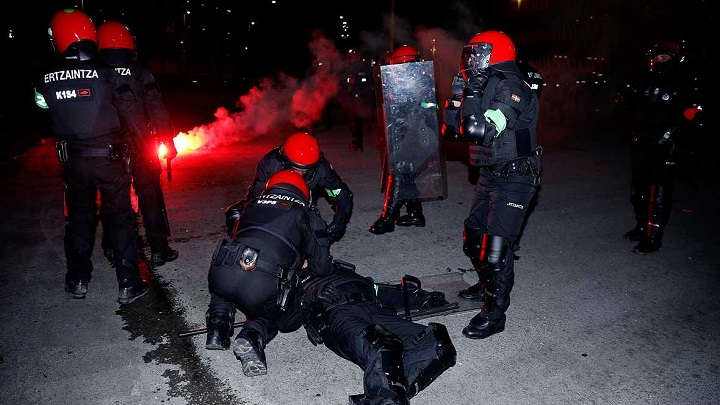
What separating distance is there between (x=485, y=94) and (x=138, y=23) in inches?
1217

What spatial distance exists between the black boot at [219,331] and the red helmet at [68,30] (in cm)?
251

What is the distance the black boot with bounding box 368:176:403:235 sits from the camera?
5.77m

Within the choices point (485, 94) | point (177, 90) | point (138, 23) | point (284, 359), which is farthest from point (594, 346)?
point (138, 23)

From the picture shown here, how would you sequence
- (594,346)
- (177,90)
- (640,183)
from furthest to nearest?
(177,90) < (640,183) < (594,346)

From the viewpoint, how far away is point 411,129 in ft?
18.9

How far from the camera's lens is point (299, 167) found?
13.1ft

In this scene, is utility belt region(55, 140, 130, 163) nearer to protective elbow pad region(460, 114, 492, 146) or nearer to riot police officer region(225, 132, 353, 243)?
riot police officer region(225, 132, 353, 243)

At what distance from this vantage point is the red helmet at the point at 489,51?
3.62 metres

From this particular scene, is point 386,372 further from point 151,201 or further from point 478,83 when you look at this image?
point 151,201

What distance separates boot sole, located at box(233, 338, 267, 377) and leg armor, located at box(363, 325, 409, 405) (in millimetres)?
735

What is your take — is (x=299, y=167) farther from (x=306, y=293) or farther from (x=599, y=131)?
(x=599, y=131)

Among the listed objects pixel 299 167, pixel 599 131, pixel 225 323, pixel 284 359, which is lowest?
pixel 599 131

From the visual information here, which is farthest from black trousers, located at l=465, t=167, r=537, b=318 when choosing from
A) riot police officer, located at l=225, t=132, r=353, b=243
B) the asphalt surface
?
riot police officer, located at l=225, t=132, r=353, b=243

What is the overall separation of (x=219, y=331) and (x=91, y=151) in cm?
192
